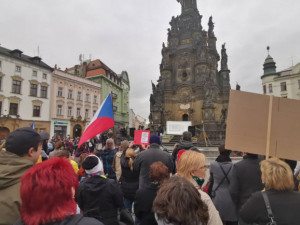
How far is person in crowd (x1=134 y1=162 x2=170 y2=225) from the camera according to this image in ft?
8.39

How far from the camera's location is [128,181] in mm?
4031

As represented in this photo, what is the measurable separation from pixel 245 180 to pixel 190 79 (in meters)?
31.8

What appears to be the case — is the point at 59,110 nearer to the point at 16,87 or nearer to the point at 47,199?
the point at 16,87

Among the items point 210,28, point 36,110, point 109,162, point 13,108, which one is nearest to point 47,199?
point 109,162

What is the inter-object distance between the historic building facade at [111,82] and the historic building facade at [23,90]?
454 inches

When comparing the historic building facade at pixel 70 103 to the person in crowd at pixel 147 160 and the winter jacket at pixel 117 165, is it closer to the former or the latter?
the winter jacket at pixel 117 165

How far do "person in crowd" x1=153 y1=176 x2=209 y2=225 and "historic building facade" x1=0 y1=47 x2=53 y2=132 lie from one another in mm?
30730

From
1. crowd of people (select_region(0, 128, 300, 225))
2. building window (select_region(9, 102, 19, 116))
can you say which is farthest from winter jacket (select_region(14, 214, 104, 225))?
building window (select_region(9, 102, 19, 116))

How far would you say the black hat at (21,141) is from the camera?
178cm

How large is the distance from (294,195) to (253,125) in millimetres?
1107

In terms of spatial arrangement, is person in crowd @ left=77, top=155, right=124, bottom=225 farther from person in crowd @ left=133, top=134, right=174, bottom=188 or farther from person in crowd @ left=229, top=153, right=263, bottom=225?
person in crowd @ left=229, top=153, right=263, bottom=225

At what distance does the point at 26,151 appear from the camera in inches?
72.2

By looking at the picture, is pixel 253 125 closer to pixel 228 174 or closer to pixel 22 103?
pixel 228 174

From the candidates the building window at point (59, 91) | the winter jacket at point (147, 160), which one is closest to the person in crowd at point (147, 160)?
the winter jacket at point (147, 160)
